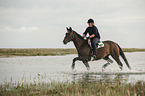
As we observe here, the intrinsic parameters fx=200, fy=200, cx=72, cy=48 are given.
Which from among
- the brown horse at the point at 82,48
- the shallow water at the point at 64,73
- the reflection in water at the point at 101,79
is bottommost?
the reflection in water at the point at 101,79

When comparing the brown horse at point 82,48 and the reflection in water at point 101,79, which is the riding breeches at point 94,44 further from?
the reflection in water at point 101,79

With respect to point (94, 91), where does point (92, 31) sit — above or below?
above

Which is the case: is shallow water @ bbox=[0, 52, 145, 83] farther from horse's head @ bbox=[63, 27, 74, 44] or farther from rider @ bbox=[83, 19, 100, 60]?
horse's head @ bbox=[63, 27, 74, 44]

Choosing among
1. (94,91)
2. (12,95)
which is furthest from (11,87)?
(94,91)

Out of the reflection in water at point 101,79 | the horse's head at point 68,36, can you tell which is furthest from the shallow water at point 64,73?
the horse's head at point 68,36

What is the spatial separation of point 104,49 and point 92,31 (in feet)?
5.39

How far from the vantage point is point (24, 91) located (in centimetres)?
702

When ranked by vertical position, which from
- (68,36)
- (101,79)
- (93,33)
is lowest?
(101,79)

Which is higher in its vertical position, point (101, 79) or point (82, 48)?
point (82, 48)

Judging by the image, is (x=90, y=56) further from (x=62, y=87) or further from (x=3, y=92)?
(x=3, y=92)

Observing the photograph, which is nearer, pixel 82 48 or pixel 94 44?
pixel 94 44

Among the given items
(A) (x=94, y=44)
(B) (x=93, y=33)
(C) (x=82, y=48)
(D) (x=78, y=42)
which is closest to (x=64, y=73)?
(C) (x=82, y=48)

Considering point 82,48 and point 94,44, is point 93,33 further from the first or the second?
point 82,48

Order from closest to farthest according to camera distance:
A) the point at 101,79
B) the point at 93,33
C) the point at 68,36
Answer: the point at 101,79
the point at 68,36
the point at 93,33
